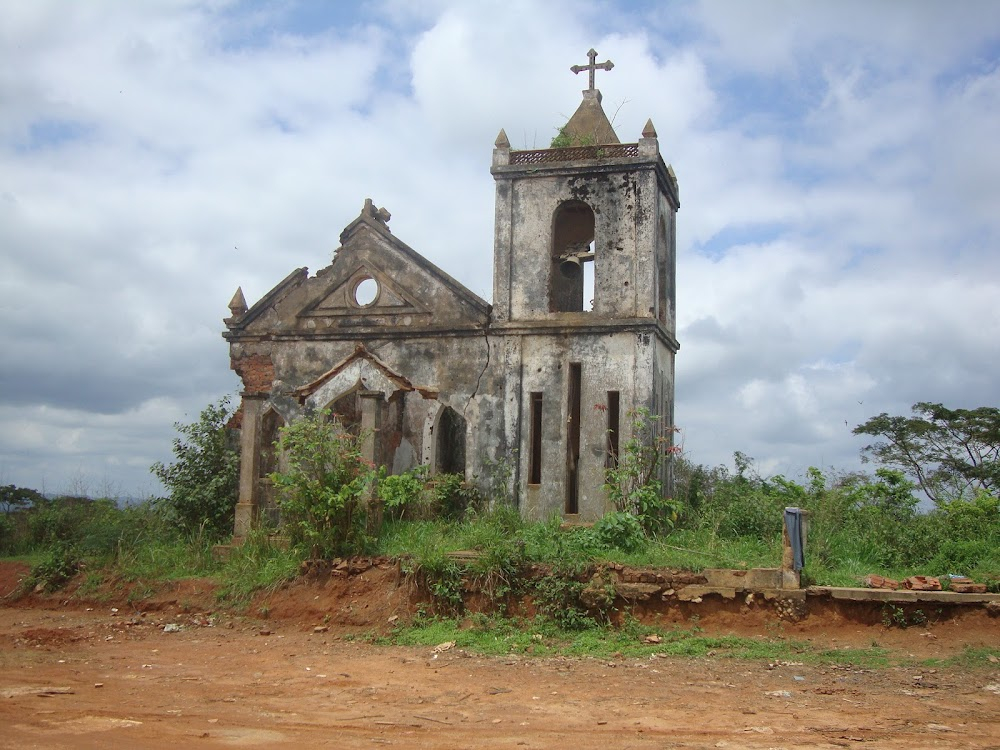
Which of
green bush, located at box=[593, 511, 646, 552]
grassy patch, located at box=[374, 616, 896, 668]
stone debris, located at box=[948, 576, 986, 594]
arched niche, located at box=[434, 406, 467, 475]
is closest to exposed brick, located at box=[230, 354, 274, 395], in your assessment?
arched niche, located at box=[434, 406, 467, 475]

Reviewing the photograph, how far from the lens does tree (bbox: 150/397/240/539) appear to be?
16.0m

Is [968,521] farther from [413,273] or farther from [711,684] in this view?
[413,273]

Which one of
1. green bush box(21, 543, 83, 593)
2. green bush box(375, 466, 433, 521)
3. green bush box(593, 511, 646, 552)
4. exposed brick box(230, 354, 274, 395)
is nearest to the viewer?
green bush box(593, 511, 646, 552)

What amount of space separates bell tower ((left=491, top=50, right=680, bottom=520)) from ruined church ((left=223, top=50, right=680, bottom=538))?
0.9 inches

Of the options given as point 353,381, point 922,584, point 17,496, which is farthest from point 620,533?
point 17,496

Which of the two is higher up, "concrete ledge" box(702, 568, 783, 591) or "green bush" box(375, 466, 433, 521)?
"green bush" box(375, 466, 433, 521)

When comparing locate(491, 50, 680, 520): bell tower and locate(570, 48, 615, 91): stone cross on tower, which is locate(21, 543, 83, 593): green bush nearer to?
locate(491, 50, 680, 520): bell tower

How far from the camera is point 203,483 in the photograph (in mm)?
16328

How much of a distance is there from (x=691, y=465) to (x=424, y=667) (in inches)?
413

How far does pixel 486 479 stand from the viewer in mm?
15586

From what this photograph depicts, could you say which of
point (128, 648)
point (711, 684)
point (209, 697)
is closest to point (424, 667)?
point (209, 697)

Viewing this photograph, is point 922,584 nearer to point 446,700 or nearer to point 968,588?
point 968,588

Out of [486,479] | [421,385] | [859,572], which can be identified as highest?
[421,385]

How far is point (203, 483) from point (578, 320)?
7.06 metres
